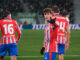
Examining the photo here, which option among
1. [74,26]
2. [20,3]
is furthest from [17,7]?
[74,26]

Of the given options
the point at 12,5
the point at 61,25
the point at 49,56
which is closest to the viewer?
the point at 49,56

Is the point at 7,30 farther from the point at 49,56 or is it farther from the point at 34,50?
the point at 34,50

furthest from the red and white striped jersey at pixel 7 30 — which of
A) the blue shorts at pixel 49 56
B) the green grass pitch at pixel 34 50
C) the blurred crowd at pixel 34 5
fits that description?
the blurred crowd at pixel 34 5

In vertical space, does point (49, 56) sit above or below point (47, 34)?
below

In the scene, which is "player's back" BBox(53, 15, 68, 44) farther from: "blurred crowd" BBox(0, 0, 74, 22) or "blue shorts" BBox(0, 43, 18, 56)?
"blurred crowd" BBox(0, 0, 74, 22)

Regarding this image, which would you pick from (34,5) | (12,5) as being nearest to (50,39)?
(12,5)

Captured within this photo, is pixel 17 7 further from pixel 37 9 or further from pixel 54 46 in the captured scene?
pixel 54 46

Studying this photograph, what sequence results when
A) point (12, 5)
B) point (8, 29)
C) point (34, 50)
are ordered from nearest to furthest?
1. point (8, 29)
2. point (34, 50)
3. point (12, 5)

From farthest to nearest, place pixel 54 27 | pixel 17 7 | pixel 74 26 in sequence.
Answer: pixel 17 7 → pixel 74 26 → pixel 54 27

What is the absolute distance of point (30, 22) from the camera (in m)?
39.5

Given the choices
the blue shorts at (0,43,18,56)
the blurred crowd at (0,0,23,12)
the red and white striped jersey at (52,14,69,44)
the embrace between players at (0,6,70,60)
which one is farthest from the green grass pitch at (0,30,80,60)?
the blurred crowd at (0,0,23,12)

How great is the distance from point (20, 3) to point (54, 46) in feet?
125

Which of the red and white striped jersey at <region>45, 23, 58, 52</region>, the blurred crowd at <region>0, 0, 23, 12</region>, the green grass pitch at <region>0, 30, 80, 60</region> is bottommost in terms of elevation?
the green grass pitch at <region>0, 30, 80, 60</region>

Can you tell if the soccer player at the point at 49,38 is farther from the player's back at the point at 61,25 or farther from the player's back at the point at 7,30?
the player's back at the point at 61,25
